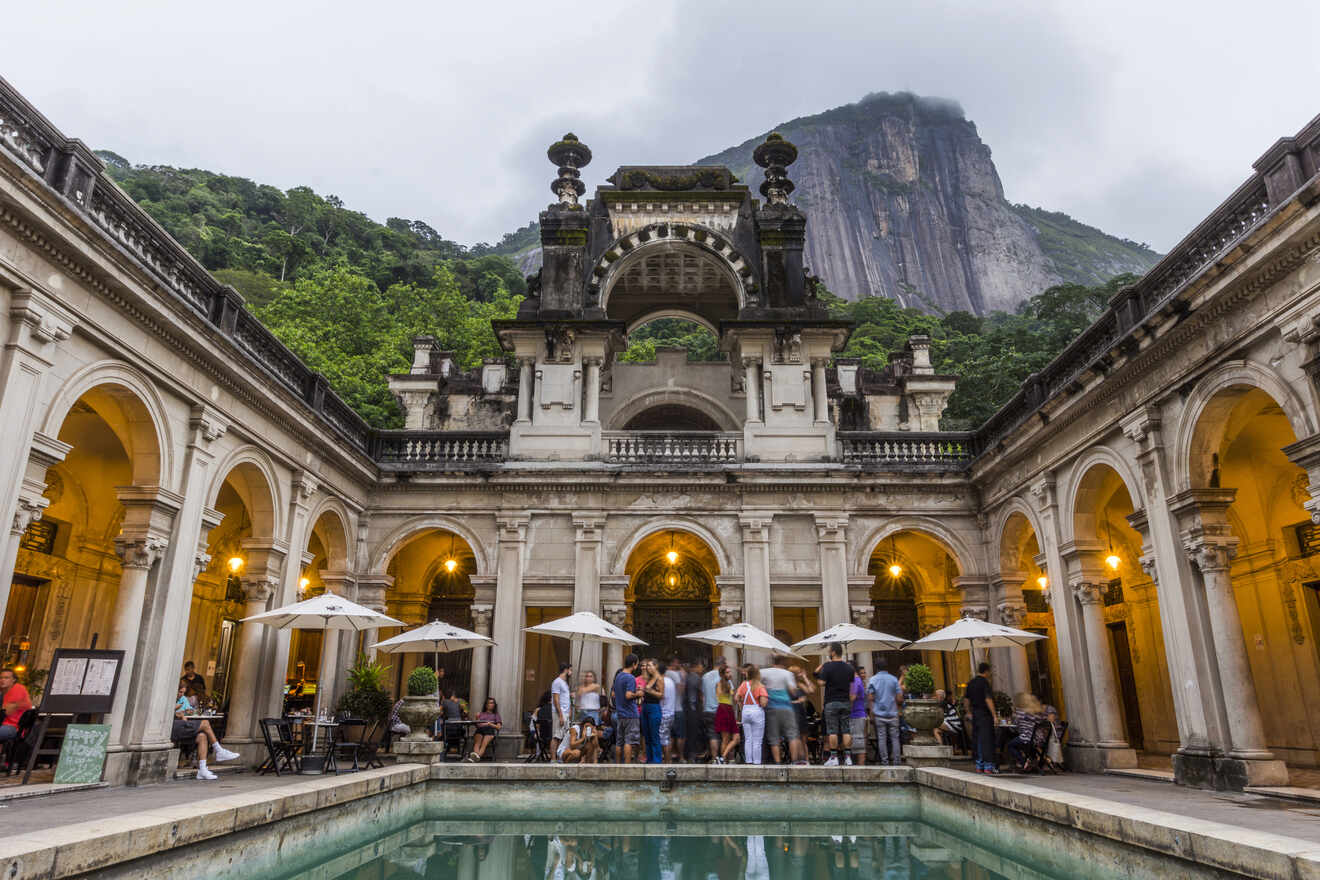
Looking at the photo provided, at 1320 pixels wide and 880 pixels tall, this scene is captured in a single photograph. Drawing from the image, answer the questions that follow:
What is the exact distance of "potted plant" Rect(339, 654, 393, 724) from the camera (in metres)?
14.0

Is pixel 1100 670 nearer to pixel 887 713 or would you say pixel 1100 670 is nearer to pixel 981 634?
pixel 981 634

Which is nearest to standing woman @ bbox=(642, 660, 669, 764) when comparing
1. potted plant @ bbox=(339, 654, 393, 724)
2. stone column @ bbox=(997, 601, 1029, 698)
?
potted plant @ bbox=(339, 654, 393, 724)

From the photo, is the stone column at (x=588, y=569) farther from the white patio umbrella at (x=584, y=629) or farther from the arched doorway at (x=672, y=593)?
the white patio umbrella at (x=584, y=629)

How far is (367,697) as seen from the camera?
14.1 m

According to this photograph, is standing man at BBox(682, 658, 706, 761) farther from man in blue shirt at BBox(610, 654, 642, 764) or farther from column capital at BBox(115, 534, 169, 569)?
column capital at BBox(115, 534, 169, 569)

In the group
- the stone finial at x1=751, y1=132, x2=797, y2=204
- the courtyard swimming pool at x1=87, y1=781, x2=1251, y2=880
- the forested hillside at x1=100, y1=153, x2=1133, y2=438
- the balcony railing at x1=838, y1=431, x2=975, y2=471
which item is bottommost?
the courtyard swimming pool at x1=87, y1=781, x2=1251, y2=880

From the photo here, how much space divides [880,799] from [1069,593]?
6.04m

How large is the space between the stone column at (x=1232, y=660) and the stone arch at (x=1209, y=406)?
1.96 feet

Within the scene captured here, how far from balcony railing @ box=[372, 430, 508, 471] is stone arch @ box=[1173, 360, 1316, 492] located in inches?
499

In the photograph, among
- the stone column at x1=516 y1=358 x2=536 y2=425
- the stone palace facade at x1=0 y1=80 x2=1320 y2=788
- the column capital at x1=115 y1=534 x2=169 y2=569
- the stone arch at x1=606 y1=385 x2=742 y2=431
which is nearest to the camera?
the stone palace facade at x1=0 y1=80 x2=1320 y2=788

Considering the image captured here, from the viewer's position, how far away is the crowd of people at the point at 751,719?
12.2m

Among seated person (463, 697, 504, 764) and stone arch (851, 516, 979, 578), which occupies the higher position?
stone arch (851, 516, 979, 578)

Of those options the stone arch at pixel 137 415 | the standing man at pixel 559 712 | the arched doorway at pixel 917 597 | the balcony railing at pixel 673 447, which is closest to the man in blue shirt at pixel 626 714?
the standing man at pixel 559 712

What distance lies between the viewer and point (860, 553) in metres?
17.1
